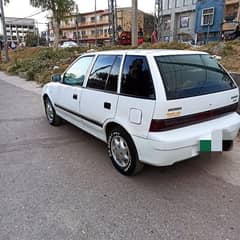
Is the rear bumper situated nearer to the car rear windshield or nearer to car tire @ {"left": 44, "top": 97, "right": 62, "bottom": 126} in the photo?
the car rear windshield

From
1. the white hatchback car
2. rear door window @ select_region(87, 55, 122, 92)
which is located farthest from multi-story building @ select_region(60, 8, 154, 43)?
the white hatchback car

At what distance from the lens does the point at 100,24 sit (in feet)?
203

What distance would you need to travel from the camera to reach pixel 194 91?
269 centimetres

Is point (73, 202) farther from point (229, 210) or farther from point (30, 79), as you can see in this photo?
point (30, 79)

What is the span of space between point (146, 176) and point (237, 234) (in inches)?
47.7

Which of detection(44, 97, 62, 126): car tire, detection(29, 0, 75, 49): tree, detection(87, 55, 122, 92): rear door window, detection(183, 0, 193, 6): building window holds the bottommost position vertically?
detection(44, 97, 62, 126): car tire

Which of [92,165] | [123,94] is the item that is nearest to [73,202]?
[92,165]

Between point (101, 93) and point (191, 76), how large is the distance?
1.16m

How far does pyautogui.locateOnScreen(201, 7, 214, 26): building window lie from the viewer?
32972mm

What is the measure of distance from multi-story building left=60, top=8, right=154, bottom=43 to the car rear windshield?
4848 centimetres

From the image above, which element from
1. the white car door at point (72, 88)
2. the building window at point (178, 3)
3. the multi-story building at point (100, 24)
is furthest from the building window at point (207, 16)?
the white car door at point (72, 88)

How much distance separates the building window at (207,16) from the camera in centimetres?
3297

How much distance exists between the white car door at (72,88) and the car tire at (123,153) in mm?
977

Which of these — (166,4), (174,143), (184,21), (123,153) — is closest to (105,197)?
(123,153)
